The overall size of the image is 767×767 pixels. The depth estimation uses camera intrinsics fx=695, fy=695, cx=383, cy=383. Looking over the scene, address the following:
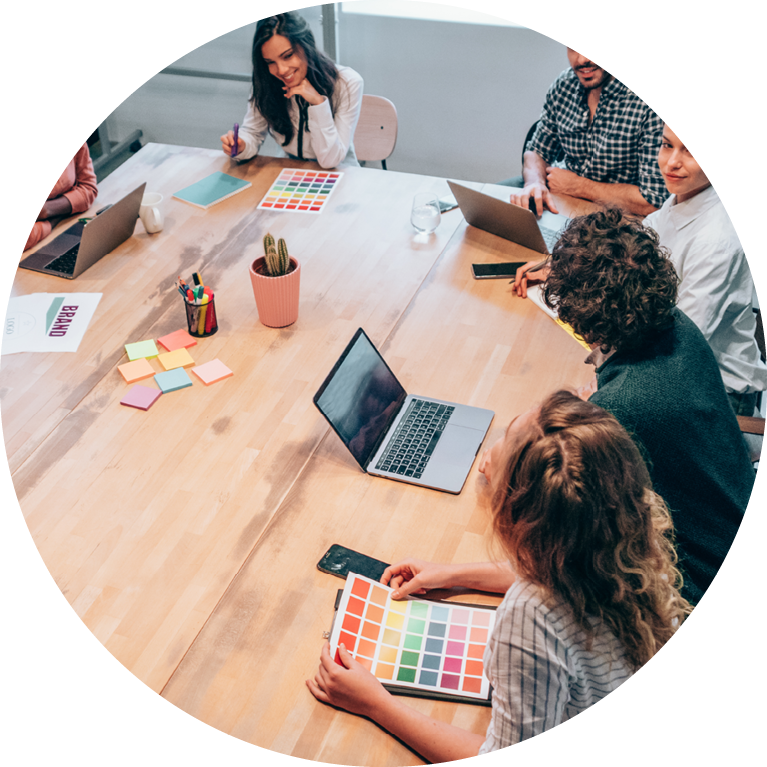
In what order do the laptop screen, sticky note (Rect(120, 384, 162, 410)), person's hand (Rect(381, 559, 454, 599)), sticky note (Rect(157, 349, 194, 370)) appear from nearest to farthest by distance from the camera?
person's hand (Rect(381, 559, 454, 599)), the laptop screen, sticky note (Rect(120, 384, 162, 410)), sticky note (Rect(157, 349, 194, 370))

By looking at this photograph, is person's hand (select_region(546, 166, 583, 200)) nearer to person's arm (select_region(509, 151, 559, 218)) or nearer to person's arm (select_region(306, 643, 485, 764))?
person's arm (select_region(509, 151, 559, 218))

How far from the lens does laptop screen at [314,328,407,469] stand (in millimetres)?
1642

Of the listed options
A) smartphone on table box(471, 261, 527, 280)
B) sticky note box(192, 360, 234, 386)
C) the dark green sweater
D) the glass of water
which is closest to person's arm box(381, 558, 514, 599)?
the dark green sweater

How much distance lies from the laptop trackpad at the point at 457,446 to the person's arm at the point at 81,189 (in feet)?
5.79

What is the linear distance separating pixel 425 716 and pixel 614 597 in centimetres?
40

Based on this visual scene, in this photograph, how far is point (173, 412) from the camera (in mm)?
1854

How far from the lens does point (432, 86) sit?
14.3 ft

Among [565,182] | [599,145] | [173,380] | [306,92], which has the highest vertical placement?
[306,92]

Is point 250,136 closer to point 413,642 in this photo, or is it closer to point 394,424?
point 394,424

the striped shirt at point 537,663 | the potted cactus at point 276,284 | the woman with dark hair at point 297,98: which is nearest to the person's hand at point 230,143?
the woman with dark hair at point 297,98

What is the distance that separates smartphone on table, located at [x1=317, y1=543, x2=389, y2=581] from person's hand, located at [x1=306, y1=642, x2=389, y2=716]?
21 cm

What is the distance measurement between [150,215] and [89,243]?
0.28 meters

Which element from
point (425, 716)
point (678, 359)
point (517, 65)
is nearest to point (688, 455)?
point (678, 359)

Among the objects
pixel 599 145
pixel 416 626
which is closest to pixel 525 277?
pixel 599 145
